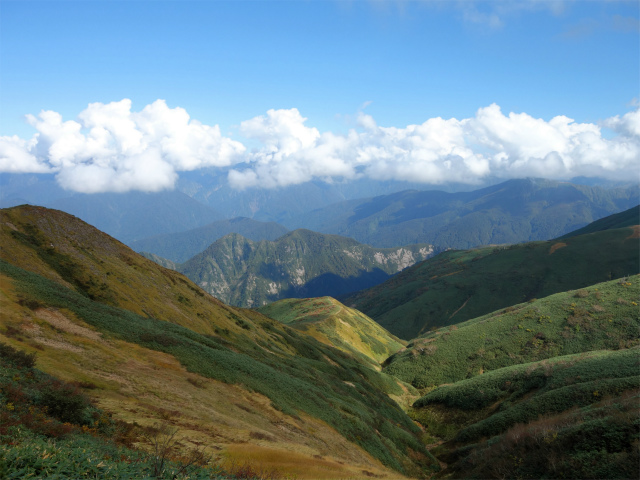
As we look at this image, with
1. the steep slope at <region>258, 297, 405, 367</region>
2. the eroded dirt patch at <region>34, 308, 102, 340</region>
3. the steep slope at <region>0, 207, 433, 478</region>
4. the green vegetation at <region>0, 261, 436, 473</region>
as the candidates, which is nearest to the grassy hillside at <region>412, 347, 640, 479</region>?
A: the green vegetation at <region>0, 261, 436, 473</region>

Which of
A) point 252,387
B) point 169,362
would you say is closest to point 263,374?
point 252,387

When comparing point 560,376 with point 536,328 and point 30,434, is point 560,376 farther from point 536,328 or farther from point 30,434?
point 30,434

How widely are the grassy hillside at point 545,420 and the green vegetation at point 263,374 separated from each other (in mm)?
7183

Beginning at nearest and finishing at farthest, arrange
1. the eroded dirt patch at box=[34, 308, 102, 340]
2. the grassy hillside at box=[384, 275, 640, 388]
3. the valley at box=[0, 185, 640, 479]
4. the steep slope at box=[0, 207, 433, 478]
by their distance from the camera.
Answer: the valley at box=[0, 185, 640, 479] < the steep slope at box=[0, 207, 433, 478] < the eroded dirt patch at box=[34, 308, 102, 340] < the grassy hillside at box=[384, 275, 640, 388]

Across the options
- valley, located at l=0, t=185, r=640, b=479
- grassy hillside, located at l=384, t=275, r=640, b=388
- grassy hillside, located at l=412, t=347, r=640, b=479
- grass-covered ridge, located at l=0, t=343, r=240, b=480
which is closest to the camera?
grass-covered ridge, located at l=0, t=343, r=240, b=480

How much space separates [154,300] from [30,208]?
1107 inches

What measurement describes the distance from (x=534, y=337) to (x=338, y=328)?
6292 centimetres

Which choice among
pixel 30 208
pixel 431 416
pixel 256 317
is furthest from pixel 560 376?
pixel 30 208

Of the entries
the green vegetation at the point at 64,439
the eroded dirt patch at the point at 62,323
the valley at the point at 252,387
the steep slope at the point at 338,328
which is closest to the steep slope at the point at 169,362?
the eroded dirt patch at the point at 62,323

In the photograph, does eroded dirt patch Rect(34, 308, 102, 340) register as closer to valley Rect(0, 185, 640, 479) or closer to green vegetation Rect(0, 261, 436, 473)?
valley Rect(0, 185, 640, 479)

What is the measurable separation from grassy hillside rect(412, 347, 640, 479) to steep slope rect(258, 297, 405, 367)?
47.1m

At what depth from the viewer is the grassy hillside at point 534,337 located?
7312 cm

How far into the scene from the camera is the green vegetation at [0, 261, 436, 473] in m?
37.6

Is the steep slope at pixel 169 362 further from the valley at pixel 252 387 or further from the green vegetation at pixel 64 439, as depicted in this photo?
the green vegetation at pixel 64 439
